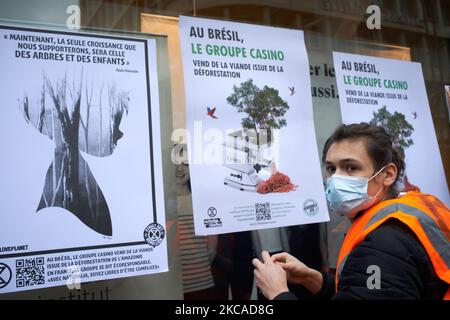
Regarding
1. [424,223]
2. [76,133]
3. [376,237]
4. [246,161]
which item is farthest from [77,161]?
[424,223]

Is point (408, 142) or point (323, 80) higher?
point (323, 80)

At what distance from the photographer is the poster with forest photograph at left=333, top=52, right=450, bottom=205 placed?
2150 millimetres

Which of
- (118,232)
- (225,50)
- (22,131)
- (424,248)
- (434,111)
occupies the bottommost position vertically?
(424,248)

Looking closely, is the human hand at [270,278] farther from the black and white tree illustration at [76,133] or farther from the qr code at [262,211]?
the black and white tree illustration at [76,133]

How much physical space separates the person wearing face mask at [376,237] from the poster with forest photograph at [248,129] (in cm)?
24

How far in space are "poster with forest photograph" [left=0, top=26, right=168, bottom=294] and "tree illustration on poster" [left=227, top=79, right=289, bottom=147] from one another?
15.1 inches

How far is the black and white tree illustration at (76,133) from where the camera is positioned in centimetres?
144

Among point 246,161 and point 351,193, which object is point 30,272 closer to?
point 246,161

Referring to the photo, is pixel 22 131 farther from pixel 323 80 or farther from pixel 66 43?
pixel 323 80

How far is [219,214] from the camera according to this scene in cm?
166

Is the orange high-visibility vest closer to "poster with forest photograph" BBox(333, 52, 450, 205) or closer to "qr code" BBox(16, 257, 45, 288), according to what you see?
"poster with forest photograph" BBox(333, 52, 450, 205)

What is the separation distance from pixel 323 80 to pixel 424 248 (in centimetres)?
122

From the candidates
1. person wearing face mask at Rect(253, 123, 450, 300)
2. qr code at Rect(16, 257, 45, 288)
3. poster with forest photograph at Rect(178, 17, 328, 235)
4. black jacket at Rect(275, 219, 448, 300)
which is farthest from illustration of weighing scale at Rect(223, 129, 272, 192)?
qr code at Rect(16, 257, 45, 288)
